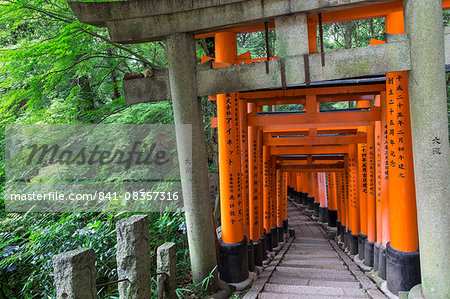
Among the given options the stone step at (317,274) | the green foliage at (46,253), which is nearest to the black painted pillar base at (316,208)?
the stone step at (317,274)

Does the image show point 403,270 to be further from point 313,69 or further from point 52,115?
point 52,115

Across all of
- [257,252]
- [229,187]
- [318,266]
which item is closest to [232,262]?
[229,187]

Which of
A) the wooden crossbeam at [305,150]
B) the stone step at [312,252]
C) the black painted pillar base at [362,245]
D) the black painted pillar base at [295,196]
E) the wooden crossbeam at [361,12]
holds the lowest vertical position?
the black painted pillar base at [295,196]

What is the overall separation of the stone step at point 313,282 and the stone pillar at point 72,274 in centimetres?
412

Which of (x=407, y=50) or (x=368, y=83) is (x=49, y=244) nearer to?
(x=407, y=50)

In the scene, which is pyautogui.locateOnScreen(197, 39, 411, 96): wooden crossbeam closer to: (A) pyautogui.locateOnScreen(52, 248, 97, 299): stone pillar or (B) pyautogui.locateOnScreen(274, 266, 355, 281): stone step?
(A) pyautogui.locateOnScreen(52, 248, 97, 299): stone pillar

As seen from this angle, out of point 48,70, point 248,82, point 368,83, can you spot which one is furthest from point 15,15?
point 368,83

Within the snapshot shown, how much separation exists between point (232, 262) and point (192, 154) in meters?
2.05

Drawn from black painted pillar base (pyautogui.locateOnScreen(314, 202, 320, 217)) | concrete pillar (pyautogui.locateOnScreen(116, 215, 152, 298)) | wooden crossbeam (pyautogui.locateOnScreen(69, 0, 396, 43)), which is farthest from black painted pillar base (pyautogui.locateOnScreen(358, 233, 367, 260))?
black painted pillar base (pyautogui.locateOnScreen(314, 202, 320, 217))

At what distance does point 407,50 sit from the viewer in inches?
132

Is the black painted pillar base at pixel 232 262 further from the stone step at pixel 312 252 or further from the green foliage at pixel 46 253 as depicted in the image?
the stone step at pixel 312 252

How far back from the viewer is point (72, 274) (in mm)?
2158

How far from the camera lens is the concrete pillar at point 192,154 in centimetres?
407

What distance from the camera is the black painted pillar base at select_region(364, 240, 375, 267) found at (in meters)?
6.90
